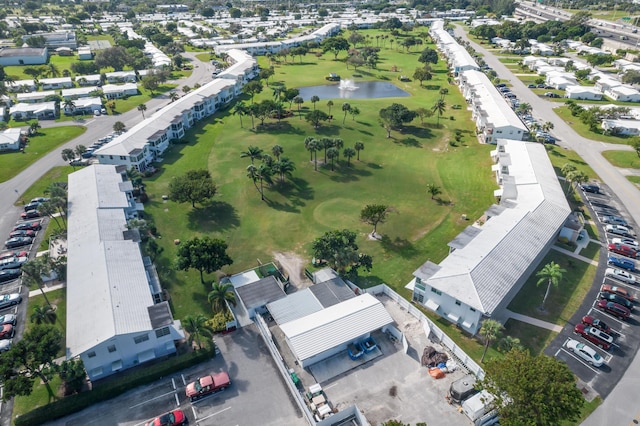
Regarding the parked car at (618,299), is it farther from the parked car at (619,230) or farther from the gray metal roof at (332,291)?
the gray metal roof at (332,291)

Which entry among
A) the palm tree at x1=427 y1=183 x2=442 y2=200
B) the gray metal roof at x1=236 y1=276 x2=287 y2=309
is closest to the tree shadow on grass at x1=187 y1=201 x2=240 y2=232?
the gray metal roof at x1=236 y1=276 x2=287 y2=309

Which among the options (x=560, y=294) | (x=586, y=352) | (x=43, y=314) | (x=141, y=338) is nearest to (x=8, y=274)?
(x=43, y=314)

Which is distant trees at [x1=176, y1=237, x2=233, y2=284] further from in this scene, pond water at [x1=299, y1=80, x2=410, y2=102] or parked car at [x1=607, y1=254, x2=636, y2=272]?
pond water at [x1=299, y1=80, x2=410, y2=102]

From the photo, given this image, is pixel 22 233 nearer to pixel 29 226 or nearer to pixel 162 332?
pixel 29 226

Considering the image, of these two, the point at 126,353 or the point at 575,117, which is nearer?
the point at 126,353

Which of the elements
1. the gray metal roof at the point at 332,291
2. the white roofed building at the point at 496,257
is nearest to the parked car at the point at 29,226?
the gray metal roof at the point at 332,291

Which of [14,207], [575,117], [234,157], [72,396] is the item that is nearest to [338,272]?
[72,396]

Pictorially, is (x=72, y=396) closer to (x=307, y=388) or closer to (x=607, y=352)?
(x=307, y=388)

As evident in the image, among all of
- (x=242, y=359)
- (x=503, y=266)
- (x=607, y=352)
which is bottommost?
(x=242, y=359)
